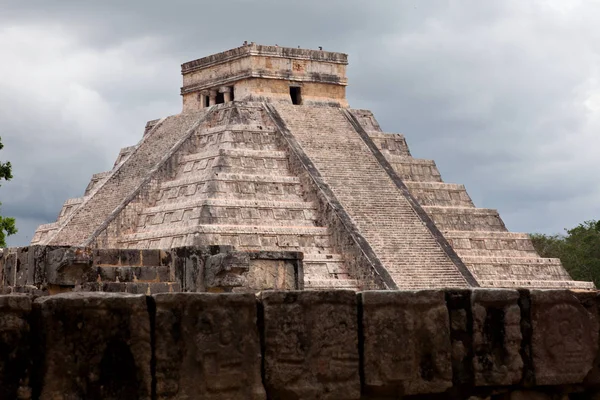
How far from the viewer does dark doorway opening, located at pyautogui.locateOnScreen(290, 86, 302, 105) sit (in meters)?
35.8

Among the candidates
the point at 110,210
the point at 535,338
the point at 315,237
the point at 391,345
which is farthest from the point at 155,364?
the point at 110,210

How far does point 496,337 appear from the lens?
6.98 metres

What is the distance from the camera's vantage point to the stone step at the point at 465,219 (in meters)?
34.2

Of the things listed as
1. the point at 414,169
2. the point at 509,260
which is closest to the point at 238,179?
the point at 414,169

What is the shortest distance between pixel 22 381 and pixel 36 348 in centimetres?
17

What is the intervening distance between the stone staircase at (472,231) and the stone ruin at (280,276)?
2.6 inches

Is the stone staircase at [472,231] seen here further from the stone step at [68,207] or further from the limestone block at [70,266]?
the limestone block at [70,266]

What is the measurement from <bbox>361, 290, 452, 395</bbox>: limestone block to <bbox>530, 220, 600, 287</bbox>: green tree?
42.7 m

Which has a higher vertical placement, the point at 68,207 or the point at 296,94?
the point at 296,94

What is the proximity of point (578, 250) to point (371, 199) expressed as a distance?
22198 millimetres

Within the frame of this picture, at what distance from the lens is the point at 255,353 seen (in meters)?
6.26

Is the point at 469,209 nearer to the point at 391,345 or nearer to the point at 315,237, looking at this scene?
the point at 315,237

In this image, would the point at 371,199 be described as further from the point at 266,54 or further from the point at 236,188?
the point at 266,54

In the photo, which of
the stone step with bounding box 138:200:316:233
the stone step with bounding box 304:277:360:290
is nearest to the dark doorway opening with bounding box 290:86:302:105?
the stone step with bounding box 138:200:316:233
